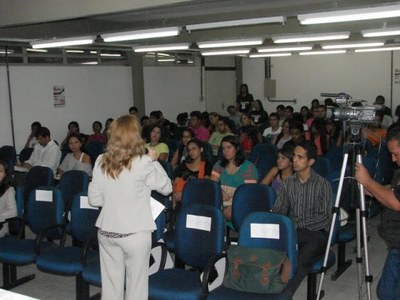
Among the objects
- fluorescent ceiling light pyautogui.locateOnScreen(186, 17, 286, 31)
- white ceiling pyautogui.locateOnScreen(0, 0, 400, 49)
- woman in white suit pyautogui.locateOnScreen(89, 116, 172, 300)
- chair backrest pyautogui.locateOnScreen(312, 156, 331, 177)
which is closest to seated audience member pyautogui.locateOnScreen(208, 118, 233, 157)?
white ceiling pyautogui.locateOnScreen(0, 0, 400, 49)

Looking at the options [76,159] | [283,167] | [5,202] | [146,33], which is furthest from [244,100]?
[5,202]

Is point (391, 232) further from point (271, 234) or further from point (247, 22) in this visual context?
point (247, 22)

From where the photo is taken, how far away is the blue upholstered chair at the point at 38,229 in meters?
4.13

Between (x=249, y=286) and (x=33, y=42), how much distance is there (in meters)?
6.18

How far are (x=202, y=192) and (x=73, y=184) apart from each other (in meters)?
1.59

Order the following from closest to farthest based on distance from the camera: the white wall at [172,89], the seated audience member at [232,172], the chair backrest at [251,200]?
1. the chair backrest at [251,200]
2. the seated audience member at [232,172]
3. the white wall at [172,89]

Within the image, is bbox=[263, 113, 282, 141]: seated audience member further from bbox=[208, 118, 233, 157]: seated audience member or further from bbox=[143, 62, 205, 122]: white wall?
bbox=[143, 62, 205, 122]: white wall

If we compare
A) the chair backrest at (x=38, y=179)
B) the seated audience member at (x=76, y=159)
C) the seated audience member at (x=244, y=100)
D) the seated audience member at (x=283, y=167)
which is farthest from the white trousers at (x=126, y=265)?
the seated audience member at (x=244, y=100)

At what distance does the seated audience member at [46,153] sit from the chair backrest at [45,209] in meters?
2.09

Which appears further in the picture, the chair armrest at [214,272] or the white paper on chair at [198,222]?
the white paper on chair at [198,222]

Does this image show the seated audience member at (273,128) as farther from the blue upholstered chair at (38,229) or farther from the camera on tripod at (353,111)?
the camera on tripod at (353,111)

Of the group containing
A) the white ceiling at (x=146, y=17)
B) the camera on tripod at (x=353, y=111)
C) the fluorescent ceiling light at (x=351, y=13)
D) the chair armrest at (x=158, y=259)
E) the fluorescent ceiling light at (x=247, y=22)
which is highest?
the white ceiling at (x=146, y=17)

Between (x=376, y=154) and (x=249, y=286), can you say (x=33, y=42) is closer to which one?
(x=376, y=154)

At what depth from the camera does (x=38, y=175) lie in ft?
18.9
